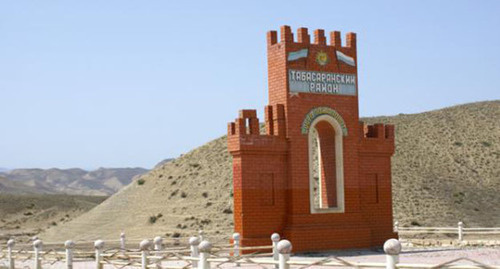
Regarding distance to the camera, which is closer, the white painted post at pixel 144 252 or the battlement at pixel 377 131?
the white painted post at pixel 144 252

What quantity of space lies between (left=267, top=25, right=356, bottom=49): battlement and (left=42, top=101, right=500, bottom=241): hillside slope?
26875mm

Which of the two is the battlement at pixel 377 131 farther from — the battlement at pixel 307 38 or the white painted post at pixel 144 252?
the white painted post at pixel 144 252

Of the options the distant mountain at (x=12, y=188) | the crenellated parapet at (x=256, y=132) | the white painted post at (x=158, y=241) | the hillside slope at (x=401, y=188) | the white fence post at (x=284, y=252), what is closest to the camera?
the white fence post at (x=284, y=252)

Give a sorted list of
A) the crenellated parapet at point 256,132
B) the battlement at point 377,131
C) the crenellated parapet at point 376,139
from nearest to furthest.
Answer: the crenellated parapet at point 256,132 → the crenellated parapet at point 376,139 → the battlement at point 377,131

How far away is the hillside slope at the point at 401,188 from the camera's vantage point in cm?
5731

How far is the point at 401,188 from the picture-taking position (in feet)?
Result: 200

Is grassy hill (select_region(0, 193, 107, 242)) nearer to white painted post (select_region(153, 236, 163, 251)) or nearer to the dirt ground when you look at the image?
the dirt ground

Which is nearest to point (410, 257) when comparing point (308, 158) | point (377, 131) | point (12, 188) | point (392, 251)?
point (308, 158)

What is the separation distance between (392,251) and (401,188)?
162 ft

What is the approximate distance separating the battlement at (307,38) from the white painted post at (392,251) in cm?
1548

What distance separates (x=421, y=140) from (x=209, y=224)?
86.5ft

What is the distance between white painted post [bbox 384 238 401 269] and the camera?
12.6 meters

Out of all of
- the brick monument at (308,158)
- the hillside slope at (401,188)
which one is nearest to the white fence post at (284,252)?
the brick monument at (308,158)

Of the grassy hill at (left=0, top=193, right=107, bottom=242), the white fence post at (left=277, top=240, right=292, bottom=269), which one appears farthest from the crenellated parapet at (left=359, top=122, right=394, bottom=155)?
the grassy hill at (left=0, top=193, right=107, bottom=242)
